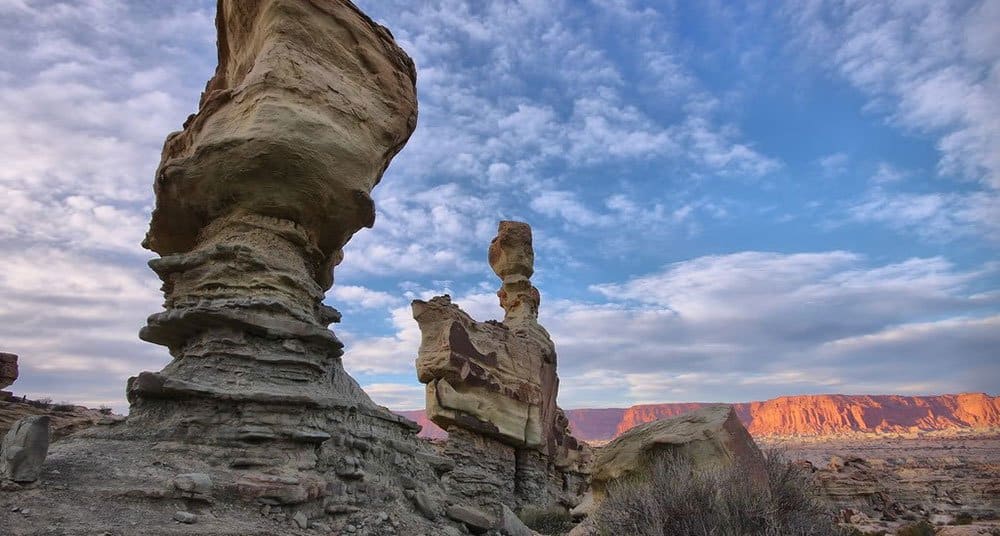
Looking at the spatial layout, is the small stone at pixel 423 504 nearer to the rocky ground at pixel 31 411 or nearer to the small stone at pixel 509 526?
the small stone at pixel 509 526

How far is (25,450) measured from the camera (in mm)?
4426

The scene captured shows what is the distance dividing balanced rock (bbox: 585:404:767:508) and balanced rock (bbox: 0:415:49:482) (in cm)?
787

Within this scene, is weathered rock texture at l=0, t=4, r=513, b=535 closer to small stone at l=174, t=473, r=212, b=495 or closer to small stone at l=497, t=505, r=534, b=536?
small stone at l=174, t=473, r=212, b=495

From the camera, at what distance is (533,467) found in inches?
802

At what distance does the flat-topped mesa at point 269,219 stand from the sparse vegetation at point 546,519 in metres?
10.3

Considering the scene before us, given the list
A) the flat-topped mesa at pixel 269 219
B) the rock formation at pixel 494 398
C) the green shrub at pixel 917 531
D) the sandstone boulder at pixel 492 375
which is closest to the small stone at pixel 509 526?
the flat-topped mesa at pixel 269 219

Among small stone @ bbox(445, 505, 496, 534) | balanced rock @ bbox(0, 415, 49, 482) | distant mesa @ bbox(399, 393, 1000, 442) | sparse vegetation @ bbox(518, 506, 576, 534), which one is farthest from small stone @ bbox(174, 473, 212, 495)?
distant mesa @ bbox(399, 393, 1000, 442)

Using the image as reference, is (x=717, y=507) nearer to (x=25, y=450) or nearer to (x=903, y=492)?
(x=25, y=450)

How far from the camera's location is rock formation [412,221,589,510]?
58.3ft

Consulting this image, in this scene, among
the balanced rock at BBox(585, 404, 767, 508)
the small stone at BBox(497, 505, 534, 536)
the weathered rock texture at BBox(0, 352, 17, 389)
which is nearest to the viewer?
the small stone at BBox(497, 505, 534, 536)

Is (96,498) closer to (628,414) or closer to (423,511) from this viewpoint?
(423,511)

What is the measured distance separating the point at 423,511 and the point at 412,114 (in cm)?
565

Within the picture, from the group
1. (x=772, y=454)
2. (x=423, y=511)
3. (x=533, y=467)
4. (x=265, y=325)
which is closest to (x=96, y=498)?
(x=265, y=325)

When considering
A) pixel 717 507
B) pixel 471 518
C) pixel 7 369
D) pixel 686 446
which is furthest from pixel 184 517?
pixel 7 369
